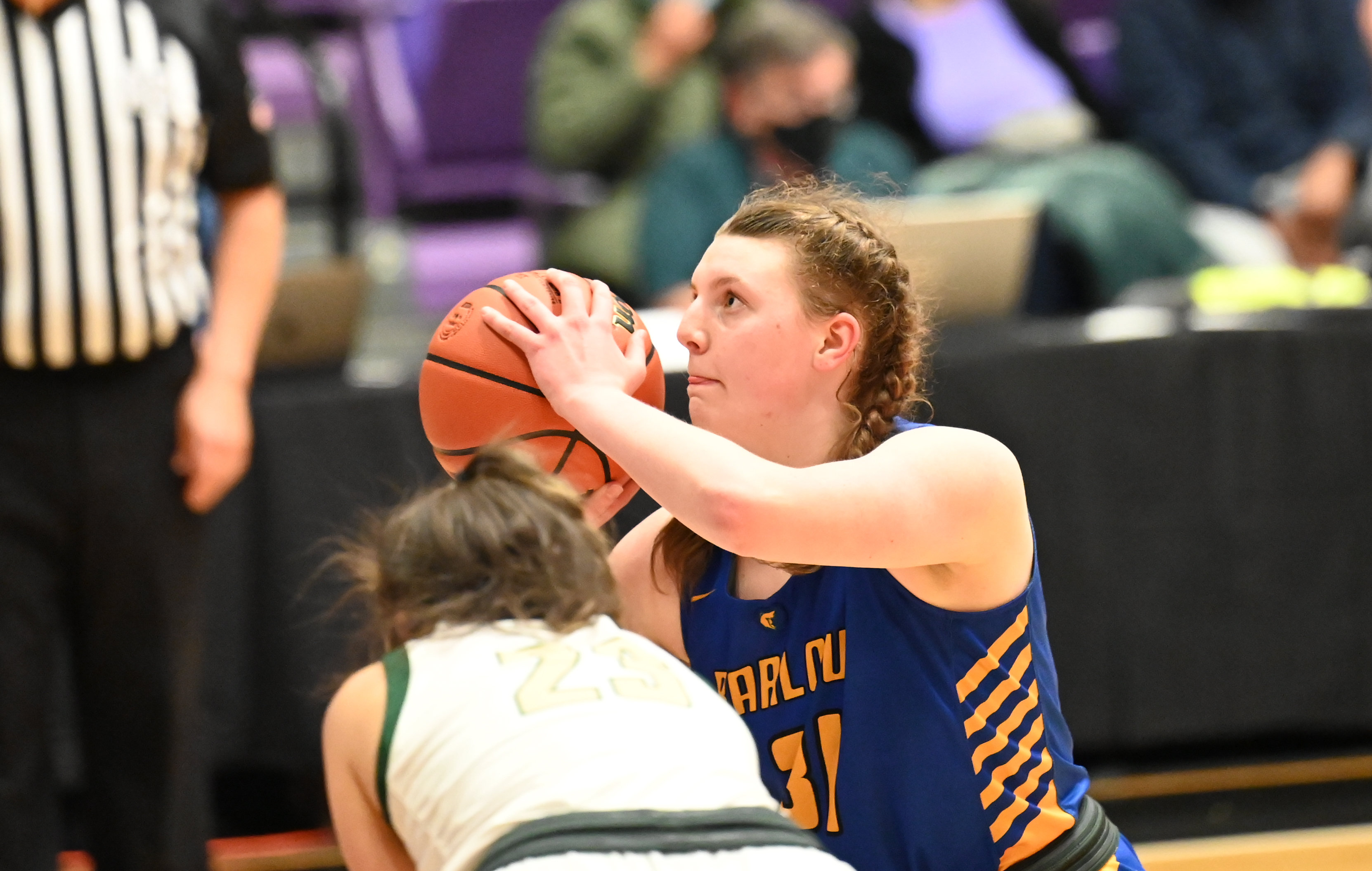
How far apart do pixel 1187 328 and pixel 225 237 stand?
2316 millimetres

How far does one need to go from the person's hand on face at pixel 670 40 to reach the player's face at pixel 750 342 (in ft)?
10.3

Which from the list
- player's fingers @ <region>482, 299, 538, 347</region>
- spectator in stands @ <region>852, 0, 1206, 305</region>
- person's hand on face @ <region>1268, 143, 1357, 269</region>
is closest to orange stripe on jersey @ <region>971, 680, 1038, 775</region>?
player's fingers @ <region>482, 299, 538, 347</region>

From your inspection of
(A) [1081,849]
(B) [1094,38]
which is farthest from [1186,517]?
(B) [1094,38]

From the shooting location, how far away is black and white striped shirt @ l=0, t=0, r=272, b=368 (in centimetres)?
250

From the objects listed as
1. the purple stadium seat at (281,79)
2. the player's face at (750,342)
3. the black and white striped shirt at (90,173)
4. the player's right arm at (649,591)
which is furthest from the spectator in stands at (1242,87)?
→ the player's face at (750,342)

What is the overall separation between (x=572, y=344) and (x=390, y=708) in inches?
17.1

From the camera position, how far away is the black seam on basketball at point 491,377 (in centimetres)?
169

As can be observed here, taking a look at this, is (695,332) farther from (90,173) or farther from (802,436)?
(90,173)

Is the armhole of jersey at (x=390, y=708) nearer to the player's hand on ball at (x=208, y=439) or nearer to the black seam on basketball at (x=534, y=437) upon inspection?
the black seam on basketball at (x=534, y=437)

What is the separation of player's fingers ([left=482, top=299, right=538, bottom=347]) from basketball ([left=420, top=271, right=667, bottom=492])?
0.04ft

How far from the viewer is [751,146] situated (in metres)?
4.12

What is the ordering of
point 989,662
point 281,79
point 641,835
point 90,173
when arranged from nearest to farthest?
point 641,835 → point 989,662 → point 90,173 → point 281,79

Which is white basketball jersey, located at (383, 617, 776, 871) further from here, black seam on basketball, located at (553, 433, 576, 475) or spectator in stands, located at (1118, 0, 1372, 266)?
spectator in stands, located at (1118, 0, 1372, 266)

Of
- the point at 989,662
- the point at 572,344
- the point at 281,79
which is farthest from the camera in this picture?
the point at 281,79
